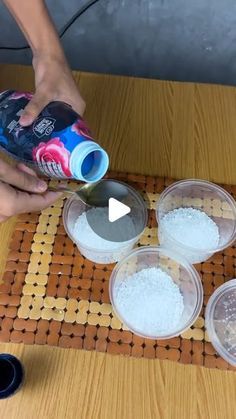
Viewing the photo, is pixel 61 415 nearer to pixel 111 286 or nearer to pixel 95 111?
pixel 111 286

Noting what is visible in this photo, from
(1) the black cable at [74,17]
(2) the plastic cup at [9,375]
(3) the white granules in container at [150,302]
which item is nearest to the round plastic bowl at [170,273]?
(3) the white granules in container at [150,302]

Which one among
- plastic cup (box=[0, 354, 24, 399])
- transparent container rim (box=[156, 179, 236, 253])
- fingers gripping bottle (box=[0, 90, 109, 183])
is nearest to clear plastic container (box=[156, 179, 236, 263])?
transparent container rim (box=[156, 179, 236, 253])

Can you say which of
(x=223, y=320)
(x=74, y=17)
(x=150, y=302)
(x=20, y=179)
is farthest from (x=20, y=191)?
(x=74, y=17)

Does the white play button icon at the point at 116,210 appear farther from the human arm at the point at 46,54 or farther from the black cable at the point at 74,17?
the black cable at the point at 74,17

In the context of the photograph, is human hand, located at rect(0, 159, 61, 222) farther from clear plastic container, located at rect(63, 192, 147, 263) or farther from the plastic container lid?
the plastic container lid

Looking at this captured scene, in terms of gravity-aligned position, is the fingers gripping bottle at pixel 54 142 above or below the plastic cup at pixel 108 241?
above

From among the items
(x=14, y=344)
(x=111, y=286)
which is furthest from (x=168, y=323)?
(x=14, y=344)
